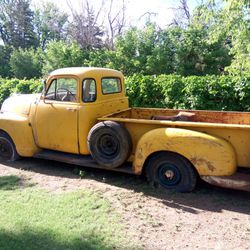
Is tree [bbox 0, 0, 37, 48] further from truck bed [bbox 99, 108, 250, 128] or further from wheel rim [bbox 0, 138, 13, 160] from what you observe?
truck bed [bbox 99, 108, 250, 128]

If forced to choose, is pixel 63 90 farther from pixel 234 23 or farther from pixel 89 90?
pixel 234 23

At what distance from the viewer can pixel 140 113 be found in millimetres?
6281

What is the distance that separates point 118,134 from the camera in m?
4.92

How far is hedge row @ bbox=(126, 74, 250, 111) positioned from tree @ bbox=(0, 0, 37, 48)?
116ft

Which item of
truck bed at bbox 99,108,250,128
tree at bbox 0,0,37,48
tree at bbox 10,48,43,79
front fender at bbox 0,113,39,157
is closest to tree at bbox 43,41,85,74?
tree at bbox 10,48,43,79

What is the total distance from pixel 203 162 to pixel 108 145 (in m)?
1.49

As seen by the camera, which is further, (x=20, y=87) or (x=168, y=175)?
(x=20, y=87)

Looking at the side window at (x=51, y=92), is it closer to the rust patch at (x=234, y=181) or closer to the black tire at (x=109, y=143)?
the black tire at (x=109, y=143)

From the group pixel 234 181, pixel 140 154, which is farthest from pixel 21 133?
pixel 234 181

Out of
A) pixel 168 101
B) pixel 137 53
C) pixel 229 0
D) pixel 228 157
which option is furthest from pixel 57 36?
pixel 228 157

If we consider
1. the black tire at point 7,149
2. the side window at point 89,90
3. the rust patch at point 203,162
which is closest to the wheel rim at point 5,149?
the black tire at point 7,149

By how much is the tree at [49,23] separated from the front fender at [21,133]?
3509 centimetres

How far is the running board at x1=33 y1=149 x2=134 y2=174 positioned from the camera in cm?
514

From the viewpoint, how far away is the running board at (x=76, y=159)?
514cm
